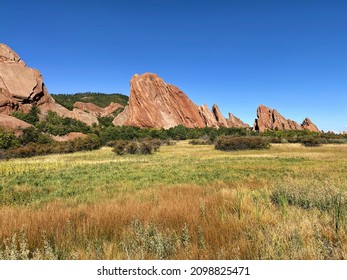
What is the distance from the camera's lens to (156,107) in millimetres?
126875

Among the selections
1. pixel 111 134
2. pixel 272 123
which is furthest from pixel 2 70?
pixel 272 123

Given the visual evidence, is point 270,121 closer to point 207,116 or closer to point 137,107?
point 207,116

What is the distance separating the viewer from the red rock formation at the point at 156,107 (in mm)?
122106

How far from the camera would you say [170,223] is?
5348 mm

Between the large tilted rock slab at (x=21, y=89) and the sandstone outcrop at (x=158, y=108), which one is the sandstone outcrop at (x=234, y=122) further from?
the large tilted rock slab at (x=21, y=89)

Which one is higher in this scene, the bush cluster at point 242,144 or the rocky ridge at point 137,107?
the rocky ridge at point 137,107

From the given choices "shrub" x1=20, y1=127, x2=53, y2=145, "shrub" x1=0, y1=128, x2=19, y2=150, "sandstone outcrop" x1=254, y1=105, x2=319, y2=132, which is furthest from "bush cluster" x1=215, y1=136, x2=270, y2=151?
"sandstone outcrop" x1=254, y1=105, x2=319, y2=132

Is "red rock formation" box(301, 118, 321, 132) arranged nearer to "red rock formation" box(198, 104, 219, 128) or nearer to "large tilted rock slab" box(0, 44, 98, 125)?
"red rock formation" box(198, 104, 219, 128)

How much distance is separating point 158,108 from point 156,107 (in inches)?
62.7

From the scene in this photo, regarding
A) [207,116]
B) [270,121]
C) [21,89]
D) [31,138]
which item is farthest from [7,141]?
[270,121]

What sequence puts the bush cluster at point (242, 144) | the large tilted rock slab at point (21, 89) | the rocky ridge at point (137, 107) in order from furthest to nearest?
the rocky ridge at point (137, 107)
the large tilted rock slab at point (21, 89)
the bush cluster at point (242, 144)

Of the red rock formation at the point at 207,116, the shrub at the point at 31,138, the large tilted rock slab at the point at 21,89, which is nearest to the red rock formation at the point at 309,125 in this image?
the red rock formation at the point at 207,116
